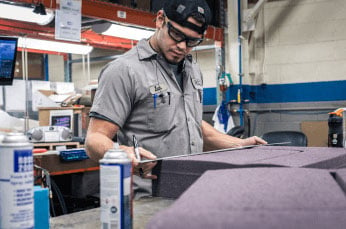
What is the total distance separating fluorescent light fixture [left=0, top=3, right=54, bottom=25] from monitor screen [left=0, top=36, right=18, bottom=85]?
0.39m

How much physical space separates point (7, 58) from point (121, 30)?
1503 mm

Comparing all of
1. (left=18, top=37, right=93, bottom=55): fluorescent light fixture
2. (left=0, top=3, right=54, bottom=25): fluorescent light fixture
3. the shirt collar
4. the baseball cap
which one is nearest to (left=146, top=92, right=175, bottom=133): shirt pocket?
the shirt collar

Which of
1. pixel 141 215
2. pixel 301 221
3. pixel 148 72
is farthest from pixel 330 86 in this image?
pixel 301 221

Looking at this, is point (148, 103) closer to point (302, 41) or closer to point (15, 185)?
point (15, 185)

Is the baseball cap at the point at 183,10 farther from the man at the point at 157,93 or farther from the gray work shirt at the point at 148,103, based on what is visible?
the gray work shirt at the point at 148,103

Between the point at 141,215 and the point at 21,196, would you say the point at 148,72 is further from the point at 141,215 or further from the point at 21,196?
the point at 21,196

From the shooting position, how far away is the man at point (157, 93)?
5.18 feet

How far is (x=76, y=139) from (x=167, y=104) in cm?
268

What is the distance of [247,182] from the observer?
2.86 ft

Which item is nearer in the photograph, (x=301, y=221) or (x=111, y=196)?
(x=301, y=221)

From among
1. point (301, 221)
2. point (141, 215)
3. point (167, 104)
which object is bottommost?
point (141, 215)

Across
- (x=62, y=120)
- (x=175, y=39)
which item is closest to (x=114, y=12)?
(x=62, y=120)

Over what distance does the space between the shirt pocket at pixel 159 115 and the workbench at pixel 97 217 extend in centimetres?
40

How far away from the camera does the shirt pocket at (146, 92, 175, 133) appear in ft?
5.47
